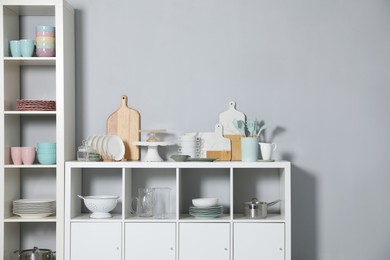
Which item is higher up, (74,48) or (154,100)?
(74,48)

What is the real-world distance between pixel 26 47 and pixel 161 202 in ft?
4.34

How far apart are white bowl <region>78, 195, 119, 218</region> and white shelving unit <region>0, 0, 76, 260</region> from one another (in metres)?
0.17

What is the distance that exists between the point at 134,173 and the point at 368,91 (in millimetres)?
1697

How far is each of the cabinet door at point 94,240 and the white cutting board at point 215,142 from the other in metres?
0.79

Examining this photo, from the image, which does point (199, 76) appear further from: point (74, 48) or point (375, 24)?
point (375, 24)

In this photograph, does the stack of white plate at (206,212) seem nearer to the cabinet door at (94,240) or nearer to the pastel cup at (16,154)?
the cabinet door at (94,240)

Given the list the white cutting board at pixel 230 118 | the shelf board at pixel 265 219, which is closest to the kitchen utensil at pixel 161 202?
the shelf board at pixel 265 219

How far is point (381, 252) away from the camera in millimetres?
4703

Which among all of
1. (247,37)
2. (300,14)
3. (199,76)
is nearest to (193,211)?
(199,76)

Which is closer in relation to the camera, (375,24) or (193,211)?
(193,211)

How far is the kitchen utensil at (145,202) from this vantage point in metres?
4.40

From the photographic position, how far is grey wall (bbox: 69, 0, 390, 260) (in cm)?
468

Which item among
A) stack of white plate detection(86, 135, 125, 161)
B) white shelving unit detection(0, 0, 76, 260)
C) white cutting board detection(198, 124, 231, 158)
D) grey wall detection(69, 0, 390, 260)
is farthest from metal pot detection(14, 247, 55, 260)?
white cutting board detection(198, 124, 231, 158)

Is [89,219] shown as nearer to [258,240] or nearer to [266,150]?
[258,240]
